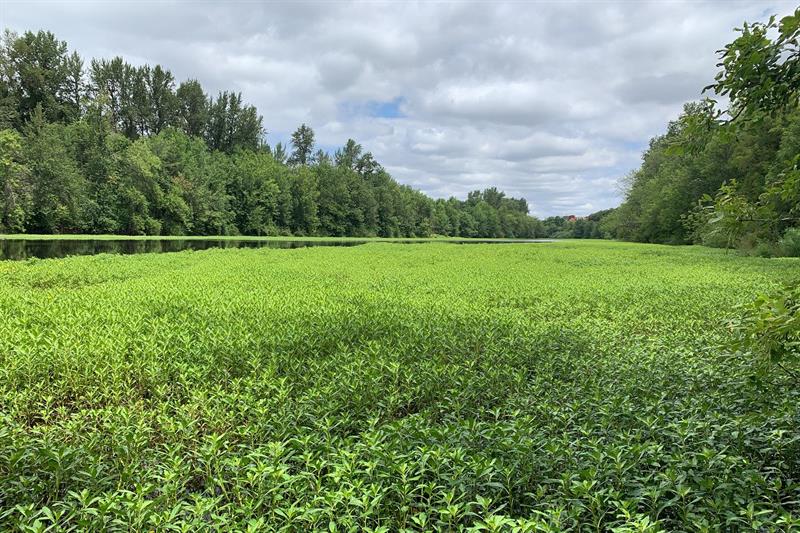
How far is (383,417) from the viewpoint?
4855 mm

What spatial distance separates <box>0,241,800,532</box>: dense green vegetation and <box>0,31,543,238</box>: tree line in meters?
50.6

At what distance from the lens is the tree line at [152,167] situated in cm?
5012

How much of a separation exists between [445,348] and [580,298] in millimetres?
6255

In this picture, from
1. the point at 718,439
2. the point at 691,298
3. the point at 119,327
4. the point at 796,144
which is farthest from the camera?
the point at 796,144

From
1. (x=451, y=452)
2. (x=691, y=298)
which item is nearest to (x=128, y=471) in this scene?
(x=451, y=452)

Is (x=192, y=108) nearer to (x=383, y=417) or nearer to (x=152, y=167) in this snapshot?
(x=152, y=167)

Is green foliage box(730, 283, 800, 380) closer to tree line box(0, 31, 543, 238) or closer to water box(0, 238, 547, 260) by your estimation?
water box(0, 238, 547, 260)

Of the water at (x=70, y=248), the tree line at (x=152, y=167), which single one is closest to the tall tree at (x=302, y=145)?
the tree line at (x=152, y=167)

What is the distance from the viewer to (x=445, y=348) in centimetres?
682

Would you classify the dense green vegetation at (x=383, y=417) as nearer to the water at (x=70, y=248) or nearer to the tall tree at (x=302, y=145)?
the water at (x=70, y=248)

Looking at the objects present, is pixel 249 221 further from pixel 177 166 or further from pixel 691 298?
pixel 691 298

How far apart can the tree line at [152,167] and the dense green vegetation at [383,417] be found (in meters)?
50.6

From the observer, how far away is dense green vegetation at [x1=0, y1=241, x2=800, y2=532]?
288 cm

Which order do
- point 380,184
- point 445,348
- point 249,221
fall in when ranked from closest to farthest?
point 445,348 → point 249,221 → point 380,184
